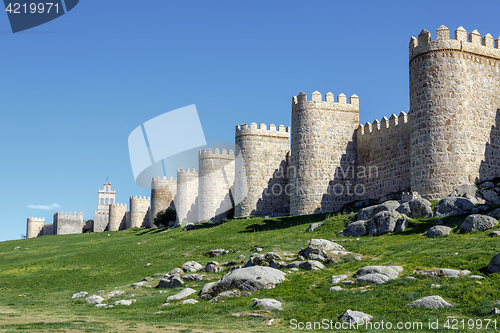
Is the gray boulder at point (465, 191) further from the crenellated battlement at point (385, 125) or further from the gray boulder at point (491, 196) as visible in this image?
the crenellated battlement at point (385, 125)

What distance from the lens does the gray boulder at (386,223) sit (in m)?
31.2

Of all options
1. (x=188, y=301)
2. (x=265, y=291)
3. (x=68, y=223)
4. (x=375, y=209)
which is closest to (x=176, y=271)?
(x=188, y=301)

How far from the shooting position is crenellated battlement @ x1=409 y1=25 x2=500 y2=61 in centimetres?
3684

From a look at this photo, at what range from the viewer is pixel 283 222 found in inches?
1740

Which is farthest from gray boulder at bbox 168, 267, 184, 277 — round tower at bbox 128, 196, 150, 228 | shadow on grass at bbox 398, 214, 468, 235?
round tower at bbox 128, 196, 150, 228

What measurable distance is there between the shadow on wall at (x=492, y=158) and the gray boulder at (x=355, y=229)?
26.8ft

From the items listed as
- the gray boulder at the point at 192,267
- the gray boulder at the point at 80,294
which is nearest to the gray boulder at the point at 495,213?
the gray boulder at the point at 192,267

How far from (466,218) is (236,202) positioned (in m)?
32.2

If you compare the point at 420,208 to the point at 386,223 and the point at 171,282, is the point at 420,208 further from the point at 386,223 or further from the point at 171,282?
the point at 171,282

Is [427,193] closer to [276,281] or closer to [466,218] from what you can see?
[466,218]

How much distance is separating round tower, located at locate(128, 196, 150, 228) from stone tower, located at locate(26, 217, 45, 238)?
69.0ft

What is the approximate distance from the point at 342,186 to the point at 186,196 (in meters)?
29.6

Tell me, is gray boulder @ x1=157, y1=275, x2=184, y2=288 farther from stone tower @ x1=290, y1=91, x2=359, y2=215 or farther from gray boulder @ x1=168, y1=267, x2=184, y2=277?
stone tower @ x1=290, y1=91, x2=359, y2=215

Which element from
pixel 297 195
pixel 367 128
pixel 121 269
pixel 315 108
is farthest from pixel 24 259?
pixel 367 128
